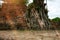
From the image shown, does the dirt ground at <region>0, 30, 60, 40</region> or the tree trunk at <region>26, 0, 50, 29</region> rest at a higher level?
the tree trunk at <region>26, 0, 50, 29</region>

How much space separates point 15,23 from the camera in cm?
1512

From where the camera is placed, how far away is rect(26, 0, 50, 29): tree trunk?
1455cm

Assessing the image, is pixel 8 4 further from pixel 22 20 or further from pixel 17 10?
pixel 22 20

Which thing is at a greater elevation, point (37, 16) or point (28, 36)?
point (37, 16)

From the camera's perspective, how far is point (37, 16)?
49.7 ft

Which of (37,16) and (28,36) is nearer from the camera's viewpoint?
(28,36)

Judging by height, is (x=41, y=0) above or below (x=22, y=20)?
above

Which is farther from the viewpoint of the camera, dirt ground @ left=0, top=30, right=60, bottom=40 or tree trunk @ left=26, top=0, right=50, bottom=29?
tree trunk @ left=26, top=0, right=50, bottom=29

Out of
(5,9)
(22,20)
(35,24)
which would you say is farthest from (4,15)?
(35,24)

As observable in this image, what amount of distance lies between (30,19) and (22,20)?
68 cm

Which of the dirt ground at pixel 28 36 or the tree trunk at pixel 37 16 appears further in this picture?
the tree trunk at pixel 37 16

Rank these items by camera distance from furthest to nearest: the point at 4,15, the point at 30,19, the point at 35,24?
the point at 4,15, the point at 30,19, the point at 35,24

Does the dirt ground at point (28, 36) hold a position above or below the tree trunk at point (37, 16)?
below

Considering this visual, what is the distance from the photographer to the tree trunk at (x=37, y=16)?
47.8 feet
